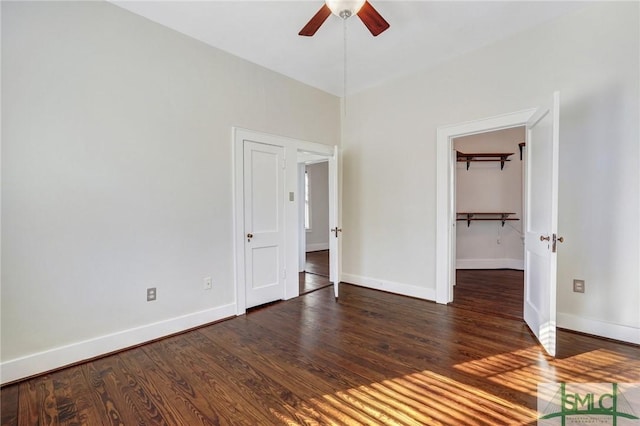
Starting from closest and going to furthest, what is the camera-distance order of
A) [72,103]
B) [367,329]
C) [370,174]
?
[72,103] → [367,329] → [370,174]

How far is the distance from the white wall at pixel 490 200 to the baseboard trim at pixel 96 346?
15.3 feet

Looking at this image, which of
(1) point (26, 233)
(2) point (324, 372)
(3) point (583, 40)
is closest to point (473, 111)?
(3) point (583, 40)

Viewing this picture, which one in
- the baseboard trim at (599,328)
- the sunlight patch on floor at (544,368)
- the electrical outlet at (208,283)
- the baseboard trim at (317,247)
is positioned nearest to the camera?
the sunlight patch on floor at (544,368)

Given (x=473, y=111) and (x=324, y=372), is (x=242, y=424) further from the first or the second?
(x=473, y=111)

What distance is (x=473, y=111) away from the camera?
11.1 ft

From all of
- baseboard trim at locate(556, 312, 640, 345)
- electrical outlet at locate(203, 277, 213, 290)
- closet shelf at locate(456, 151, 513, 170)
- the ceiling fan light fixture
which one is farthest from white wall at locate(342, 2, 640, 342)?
electrical outlet at locate(203, 277, 213, 290)

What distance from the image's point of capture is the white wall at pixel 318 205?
8.41 meters

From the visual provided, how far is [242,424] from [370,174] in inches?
133

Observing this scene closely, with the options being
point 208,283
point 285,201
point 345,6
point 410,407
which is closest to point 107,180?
point 208,283

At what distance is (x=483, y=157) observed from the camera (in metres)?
5.62

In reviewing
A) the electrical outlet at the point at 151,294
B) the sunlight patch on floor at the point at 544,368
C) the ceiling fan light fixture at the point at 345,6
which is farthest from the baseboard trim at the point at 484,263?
the electrical outlet at the point at 151,294

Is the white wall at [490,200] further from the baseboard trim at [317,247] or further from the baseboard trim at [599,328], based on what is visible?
the baseboard trim at [317,247]

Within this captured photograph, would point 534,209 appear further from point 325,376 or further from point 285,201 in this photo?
point 285,201

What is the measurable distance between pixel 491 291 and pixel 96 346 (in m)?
4.49
